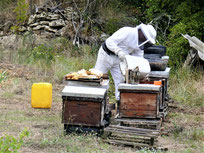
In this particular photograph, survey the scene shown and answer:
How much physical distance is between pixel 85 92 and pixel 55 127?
86 cm

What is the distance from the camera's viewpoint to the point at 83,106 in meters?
4.83

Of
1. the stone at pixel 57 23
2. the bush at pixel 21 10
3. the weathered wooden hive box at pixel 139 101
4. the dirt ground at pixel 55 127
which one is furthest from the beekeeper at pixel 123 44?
the stone at pixel 57 23

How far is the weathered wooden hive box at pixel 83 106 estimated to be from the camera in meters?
4.79

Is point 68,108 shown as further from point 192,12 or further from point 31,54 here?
point 192,12

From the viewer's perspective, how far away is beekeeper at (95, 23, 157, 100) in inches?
236

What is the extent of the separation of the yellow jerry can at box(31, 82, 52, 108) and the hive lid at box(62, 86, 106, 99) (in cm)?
181

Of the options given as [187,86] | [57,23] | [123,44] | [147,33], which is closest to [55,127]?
[123,44]

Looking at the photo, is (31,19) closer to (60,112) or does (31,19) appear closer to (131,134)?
(60,112)

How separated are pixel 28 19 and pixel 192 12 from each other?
6.64 metres

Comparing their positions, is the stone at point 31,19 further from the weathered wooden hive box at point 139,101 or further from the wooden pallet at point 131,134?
the wooden pallet at point 131,134

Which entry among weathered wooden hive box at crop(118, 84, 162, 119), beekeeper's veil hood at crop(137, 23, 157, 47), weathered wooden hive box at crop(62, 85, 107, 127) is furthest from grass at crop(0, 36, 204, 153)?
beekeeper's veil hood at crop(137, 23, 157, 47)

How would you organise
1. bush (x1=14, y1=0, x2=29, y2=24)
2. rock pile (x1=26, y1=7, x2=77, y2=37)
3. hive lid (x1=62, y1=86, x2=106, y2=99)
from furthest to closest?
rock pile (x1=26, y1=7, x2=77, y2=37)
bush (x1=14, y1=0, x2=29, y2=24)
hive lid (x1=62, y1=86, x2=106, y2=99)

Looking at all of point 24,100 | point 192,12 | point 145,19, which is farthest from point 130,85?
point 145,19

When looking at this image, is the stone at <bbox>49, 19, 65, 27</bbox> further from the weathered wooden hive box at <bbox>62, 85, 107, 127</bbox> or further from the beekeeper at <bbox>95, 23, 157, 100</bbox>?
the weathered wooden hive box at <bbox>62, 85, 107, 127</bbox>
